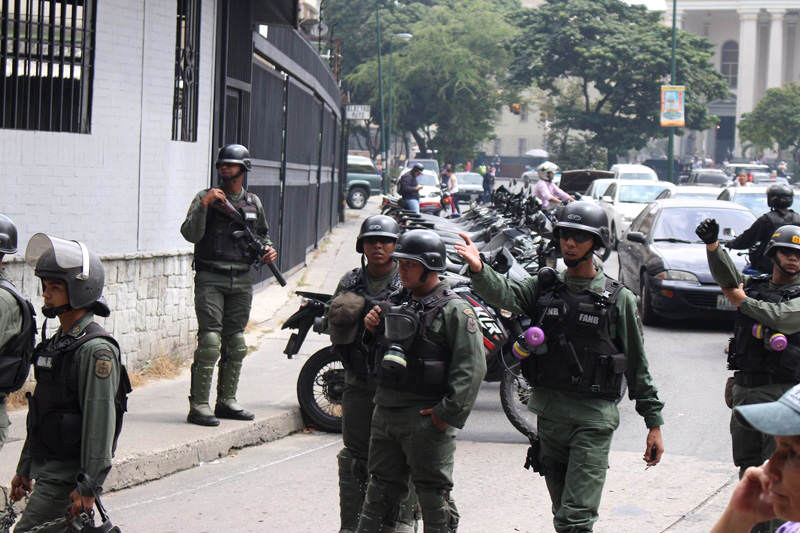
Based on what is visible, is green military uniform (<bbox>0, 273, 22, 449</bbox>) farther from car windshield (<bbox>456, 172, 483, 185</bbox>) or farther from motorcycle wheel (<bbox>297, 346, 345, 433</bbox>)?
car windshield (<bbox>456, 172, 483, 185</bbox>)

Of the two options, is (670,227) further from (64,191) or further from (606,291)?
(606,291)

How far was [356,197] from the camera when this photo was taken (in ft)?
131

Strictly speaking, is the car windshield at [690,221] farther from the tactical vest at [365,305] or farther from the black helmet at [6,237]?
the black helmet at [6,237]

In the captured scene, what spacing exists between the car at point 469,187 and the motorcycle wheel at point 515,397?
34.5 meters

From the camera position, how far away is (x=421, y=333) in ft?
16.2

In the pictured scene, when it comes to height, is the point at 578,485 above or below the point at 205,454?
above

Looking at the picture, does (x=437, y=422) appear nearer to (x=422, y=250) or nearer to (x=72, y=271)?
(x=422, y=250)

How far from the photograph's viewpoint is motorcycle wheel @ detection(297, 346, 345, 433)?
8.45m

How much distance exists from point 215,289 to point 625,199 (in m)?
19.2

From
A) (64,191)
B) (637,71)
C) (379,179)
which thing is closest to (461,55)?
(637,71)

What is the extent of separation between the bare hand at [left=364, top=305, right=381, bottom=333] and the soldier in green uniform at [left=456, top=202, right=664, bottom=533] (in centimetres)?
48

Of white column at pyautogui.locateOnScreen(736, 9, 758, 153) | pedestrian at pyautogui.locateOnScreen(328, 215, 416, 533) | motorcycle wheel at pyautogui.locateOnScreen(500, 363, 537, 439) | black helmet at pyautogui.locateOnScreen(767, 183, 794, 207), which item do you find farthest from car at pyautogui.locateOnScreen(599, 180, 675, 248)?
white column at pyautogui.locateOnScreen(736, 9, 758, 153)

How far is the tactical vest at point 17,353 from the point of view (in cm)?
471

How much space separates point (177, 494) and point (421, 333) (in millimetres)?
2709
